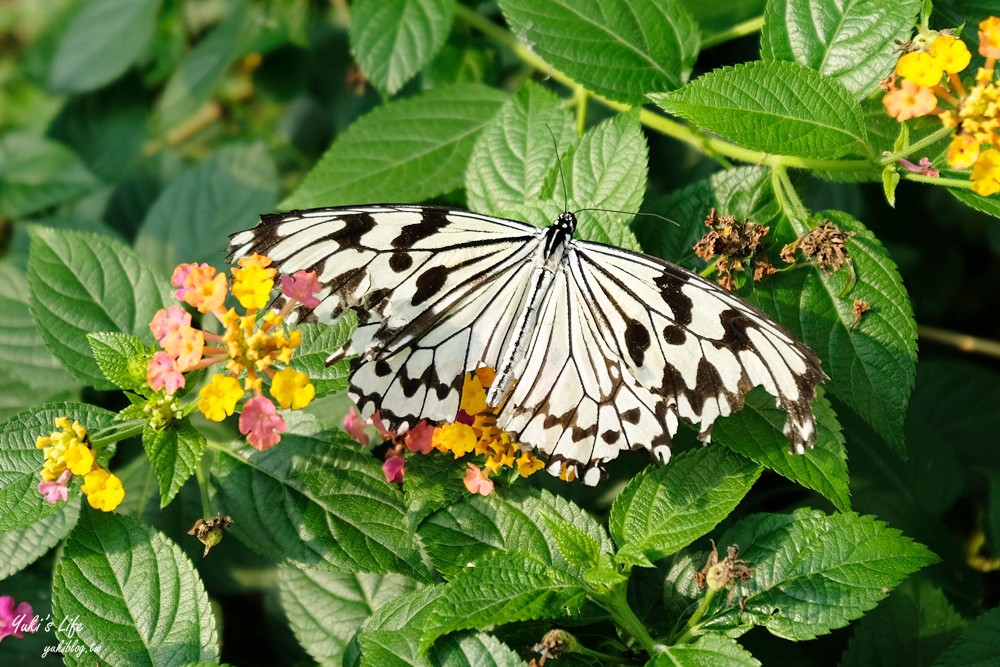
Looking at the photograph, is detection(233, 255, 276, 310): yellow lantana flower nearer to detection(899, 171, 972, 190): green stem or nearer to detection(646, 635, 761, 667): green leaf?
detection(646, 635, 761, 667): green leaf

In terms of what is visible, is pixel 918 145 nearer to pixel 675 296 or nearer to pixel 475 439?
pixel 675 296

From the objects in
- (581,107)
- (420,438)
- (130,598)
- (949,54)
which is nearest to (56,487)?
(130,598)

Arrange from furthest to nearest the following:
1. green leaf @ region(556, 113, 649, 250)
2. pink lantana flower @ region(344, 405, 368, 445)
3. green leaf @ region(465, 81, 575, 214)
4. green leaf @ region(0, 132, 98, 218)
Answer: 1. green leaf @ region(0, 132, 98, 218)
2. green leaf @ region(465, 81, 575, 214)
3. pink lantana flower @ region(344, 405, 368, 445)
4. green leaf @ region(556, 113, 649, 250)

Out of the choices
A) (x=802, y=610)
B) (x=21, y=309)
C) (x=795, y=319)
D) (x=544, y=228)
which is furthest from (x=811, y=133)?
(x=21, y=309)

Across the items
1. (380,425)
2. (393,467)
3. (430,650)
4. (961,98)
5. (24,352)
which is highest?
(961,98)

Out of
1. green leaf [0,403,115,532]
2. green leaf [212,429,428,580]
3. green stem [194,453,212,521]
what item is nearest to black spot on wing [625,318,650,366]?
green leaf [212,429,428,580]

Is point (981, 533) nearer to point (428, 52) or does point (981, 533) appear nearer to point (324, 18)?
point (428, 52)

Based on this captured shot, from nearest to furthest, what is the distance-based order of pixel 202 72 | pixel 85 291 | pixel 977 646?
pixel 977 646, pixel 85 291, pixel 202 72

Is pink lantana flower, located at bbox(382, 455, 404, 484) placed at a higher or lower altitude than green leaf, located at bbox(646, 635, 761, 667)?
higher
